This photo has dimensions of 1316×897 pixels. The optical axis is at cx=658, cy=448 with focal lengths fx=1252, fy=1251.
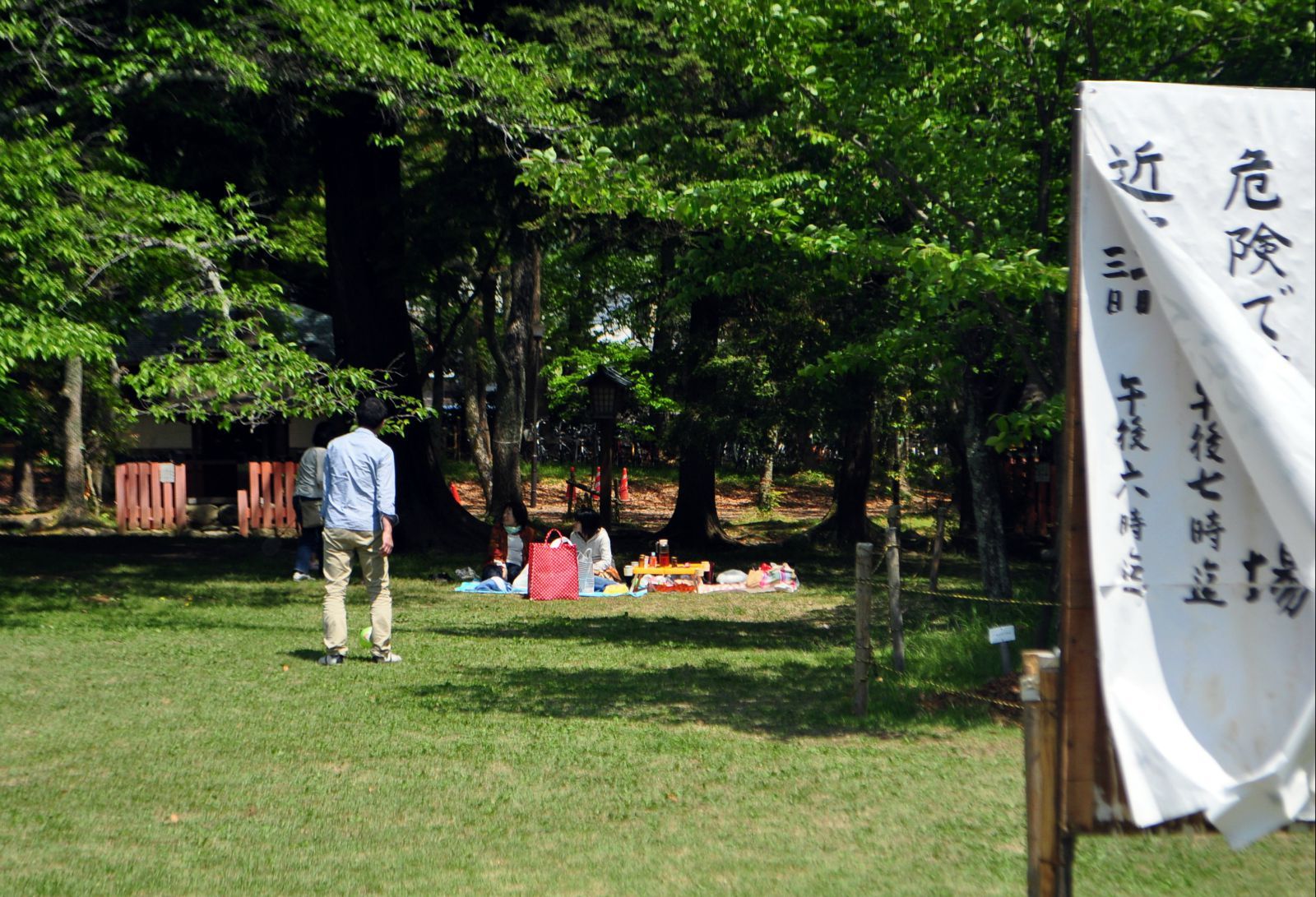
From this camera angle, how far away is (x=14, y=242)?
11.1m

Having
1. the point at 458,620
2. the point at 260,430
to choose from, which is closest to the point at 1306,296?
the point at 458,620

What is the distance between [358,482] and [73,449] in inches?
662

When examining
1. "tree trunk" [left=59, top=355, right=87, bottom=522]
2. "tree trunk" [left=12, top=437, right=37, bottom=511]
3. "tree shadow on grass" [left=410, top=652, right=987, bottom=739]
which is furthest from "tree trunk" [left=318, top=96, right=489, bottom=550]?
"tree trunk" [left=12, top=437, right=37, bottom=511]

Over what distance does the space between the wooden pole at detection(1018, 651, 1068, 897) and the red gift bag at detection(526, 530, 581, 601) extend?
11.8 metres

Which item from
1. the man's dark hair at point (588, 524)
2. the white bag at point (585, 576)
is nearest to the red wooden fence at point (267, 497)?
the man's dark hair at point (588, 524)

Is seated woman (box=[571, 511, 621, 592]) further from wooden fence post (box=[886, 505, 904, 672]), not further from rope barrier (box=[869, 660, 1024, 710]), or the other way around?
wooden fence post (box=[886, 505, 904, 672])

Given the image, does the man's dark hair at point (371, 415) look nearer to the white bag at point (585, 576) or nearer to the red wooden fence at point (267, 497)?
the white bag at point (585, 576)

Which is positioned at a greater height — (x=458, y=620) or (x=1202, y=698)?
(x=1202, y=698)

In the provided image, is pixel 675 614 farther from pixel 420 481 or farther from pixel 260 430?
pixel 260 430

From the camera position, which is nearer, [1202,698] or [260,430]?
[1202,698]

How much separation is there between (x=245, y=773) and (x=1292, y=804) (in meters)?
5.36

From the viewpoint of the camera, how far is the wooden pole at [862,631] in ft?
26.7

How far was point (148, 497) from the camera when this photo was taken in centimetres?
2327

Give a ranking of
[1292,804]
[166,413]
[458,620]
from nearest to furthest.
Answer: [1292,804] < [166,413] < [458,620]
